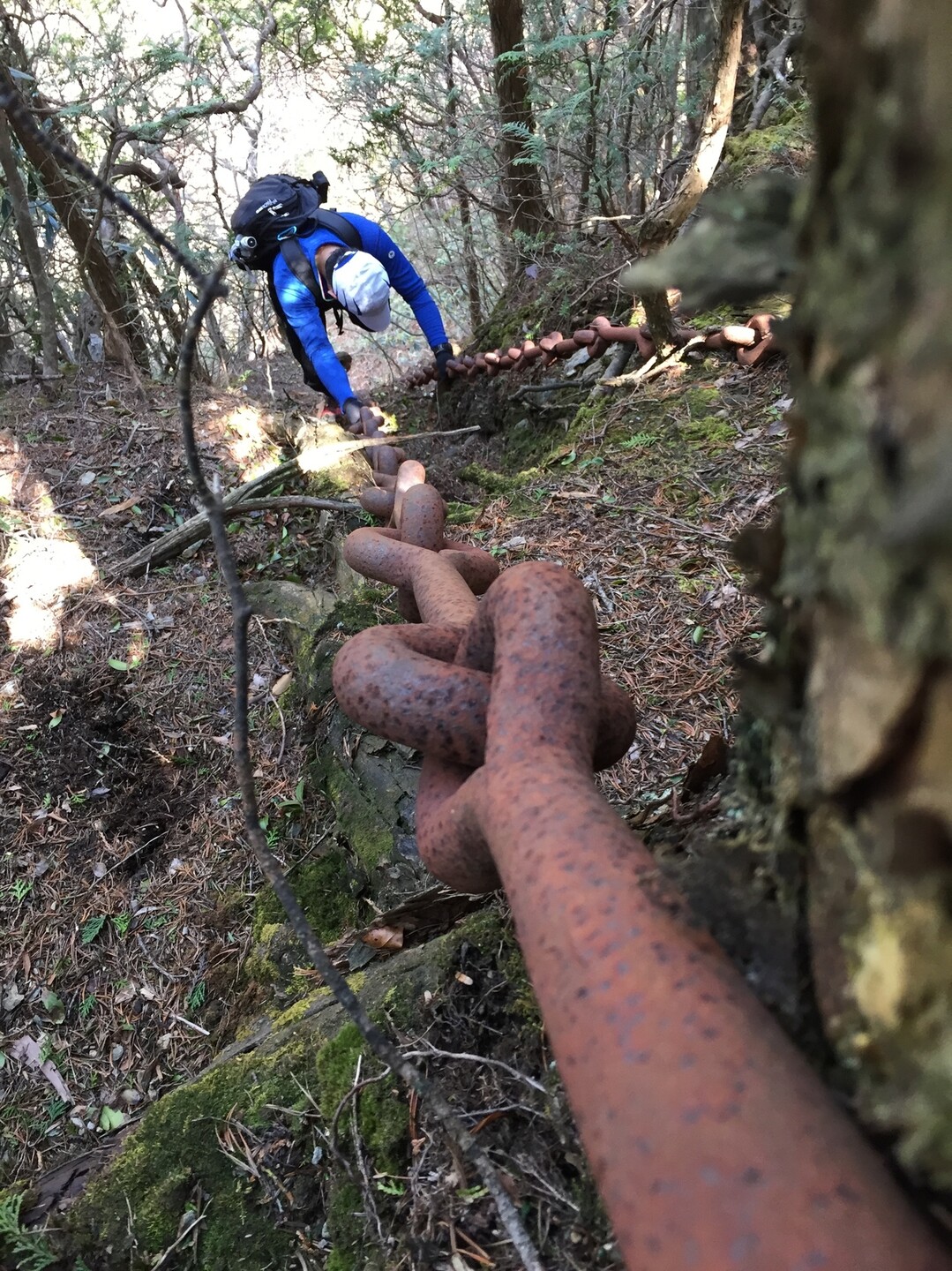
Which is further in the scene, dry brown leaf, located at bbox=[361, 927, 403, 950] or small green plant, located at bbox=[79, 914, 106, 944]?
small green plant, located at bbox=[79, 914, 106, 944]

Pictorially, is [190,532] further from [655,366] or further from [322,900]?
[655,366]

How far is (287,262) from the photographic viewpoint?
210 inches

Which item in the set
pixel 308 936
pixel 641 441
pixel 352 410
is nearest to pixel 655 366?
pixel 641 441

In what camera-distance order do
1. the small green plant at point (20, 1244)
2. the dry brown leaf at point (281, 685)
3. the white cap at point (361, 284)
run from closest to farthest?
the small green plant at point (20, 1244) < the dry brown leaf at point (281, 685) < the white cap at point (361, 284)

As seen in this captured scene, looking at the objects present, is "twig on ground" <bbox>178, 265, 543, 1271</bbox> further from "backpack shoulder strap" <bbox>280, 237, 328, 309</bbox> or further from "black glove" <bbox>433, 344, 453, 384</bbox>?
"black glove" <bbox>433, 344, 453, 384</bbox>

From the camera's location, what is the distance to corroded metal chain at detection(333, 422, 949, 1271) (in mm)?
479

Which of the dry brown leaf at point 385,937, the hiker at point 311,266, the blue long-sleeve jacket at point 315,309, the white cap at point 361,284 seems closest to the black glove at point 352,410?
the hiker at point 311,266

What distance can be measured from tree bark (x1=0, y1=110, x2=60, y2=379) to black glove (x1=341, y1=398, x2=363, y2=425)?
276 centimetres

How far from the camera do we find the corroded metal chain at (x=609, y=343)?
3559 mm

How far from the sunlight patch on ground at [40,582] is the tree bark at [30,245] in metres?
2.55

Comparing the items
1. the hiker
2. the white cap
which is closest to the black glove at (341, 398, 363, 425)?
the hiker

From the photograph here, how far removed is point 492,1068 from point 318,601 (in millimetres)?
2575

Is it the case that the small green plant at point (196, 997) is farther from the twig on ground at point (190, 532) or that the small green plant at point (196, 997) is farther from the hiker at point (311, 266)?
the hiker at point (311, 266)

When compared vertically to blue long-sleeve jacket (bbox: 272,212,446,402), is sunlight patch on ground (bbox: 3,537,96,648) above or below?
below
